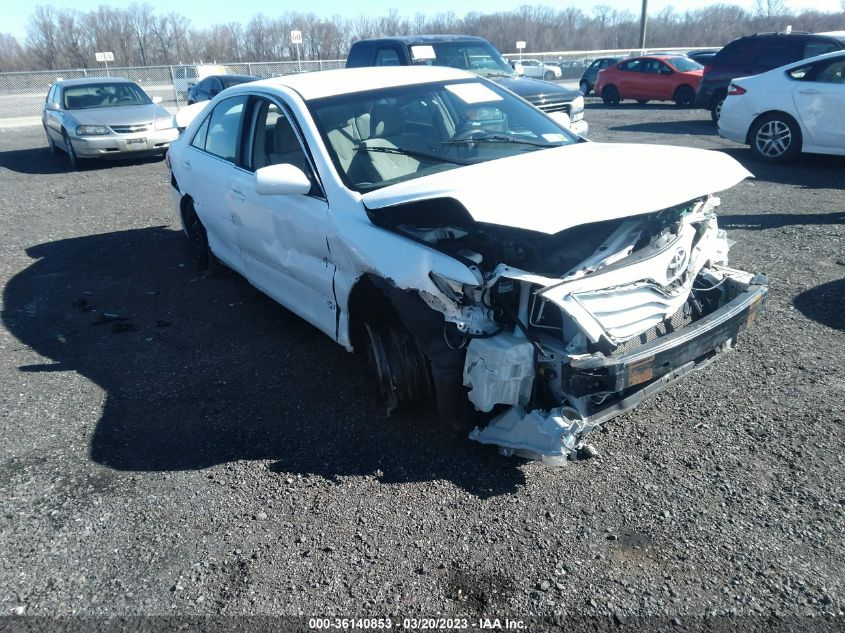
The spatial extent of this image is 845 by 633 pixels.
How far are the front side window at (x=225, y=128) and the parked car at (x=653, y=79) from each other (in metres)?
17.1

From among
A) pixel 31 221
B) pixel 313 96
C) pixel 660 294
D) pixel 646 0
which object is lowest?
pixel 31 221

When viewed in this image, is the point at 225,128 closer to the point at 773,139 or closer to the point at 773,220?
the point at 773,220

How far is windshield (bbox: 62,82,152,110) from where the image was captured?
13.2 metres

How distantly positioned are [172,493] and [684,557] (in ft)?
7.88

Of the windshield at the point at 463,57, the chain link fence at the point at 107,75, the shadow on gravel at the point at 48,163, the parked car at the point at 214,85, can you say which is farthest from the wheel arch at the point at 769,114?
the chain link fence at the point at 107,75

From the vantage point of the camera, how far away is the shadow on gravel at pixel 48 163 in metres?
13.3

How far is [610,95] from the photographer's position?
21.3m

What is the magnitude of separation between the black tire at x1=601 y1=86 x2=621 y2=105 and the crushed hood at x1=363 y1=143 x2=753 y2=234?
61.9 feet

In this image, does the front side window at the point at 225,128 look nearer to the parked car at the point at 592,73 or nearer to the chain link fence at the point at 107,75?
the chain link fence at the point at 107,75

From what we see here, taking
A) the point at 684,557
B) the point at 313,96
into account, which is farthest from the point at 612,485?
the point at 313,96

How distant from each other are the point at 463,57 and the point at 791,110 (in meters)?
5.10

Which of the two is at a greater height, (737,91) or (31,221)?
(737,91)

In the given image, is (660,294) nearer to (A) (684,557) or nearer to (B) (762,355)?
(A) (684,557)

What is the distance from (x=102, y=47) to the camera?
63.1m
